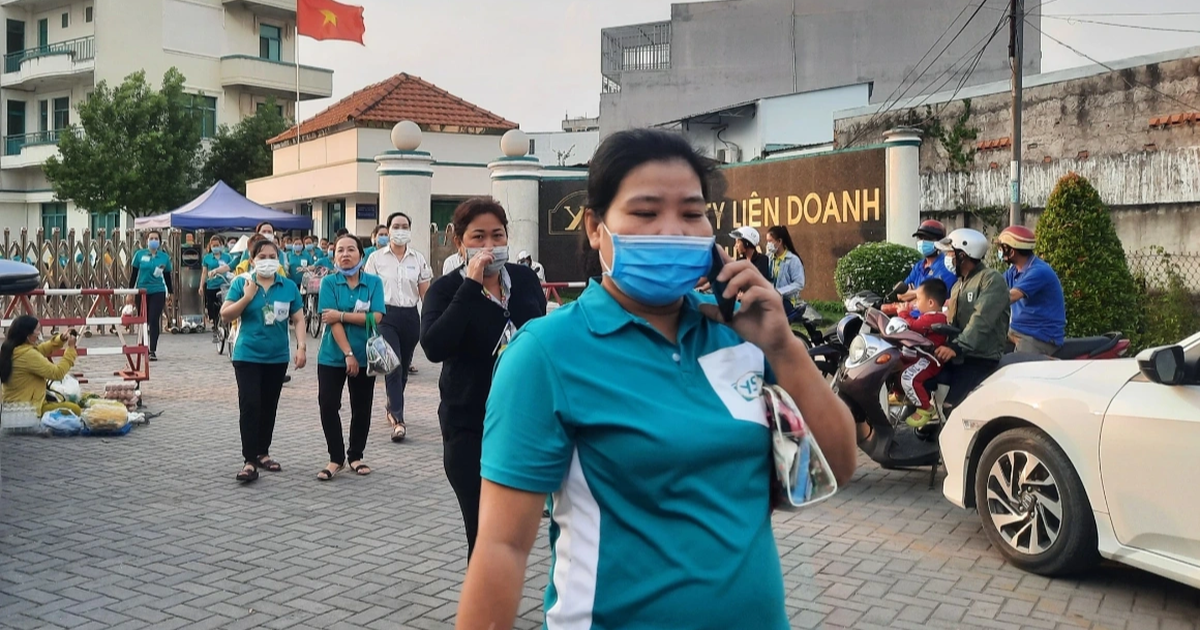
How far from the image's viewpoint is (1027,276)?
8.85 meters

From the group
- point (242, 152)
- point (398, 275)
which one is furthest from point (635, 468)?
point (242, 152)

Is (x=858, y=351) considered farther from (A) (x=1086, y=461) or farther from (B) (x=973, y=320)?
(A) (x=1086, y=461)

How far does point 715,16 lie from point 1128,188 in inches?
1094

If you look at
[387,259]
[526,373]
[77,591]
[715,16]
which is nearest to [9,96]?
[715,16]

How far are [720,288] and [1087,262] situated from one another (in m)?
11.0

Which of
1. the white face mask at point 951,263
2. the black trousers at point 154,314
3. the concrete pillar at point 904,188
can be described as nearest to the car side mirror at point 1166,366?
the white face mask at point 951,263

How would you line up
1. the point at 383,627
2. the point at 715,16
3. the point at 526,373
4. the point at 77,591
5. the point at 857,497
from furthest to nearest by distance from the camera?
the point at 715,16 → the point at 857,497 → the point at 77,591 → the point at 383,627 → the point at 526,373

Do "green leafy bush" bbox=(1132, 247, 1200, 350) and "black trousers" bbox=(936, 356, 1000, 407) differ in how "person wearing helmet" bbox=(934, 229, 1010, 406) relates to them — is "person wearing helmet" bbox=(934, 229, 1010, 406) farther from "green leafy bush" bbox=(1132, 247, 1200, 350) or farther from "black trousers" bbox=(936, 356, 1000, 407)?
"green leafy bush" bbox=(1132, 247, 1200, 350)

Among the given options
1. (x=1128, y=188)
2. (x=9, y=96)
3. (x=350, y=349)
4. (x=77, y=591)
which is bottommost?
(x=77, y=591)

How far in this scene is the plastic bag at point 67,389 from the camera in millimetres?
10891

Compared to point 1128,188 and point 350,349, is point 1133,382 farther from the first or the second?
point 1128,188

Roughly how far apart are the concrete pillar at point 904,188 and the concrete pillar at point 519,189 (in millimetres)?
7067

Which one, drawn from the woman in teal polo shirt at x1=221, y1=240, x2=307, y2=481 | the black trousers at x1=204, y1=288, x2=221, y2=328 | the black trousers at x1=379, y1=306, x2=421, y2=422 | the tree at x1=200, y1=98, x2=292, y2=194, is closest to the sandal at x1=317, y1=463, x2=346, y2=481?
the woman in teal polo shirt at x1=221, y1=240, x2=307, y2=481

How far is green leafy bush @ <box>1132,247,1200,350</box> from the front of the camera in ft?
41.3
